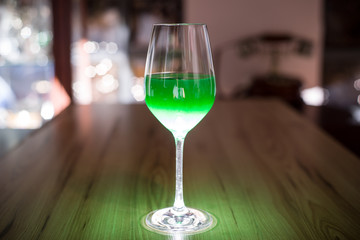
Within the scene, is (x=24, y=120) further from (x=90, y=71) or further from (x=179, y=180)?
(x=179, y=180)

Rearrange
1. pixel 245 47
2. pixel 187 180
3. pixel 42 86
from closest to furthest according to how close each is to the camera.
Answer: pixel 187 180 → pixel 42 86 → pixel 245 47

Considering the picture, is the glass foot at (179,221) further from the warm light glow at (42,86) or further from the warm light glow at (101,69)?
the warm light glow at (101,69)

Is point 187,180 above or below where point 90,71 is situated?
above

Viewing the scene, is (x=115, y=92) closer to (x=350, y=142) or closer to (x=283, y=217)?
(x=350, y=142)

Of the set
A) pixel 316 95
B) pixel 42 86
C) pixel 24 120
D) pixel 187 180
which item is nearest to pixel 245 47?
pixel 316 95

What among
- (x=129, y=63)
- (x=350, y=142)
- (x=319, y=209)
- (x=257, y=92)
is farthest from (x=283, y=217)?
(x=129, y=63)

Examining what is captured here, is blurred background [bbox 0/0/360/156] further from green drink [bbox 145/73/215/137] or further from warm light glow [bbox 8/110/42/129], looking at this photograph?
green drink [bbox 145/73/215/137]

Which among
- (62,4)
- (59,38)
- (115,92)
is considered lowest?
(115,92)
